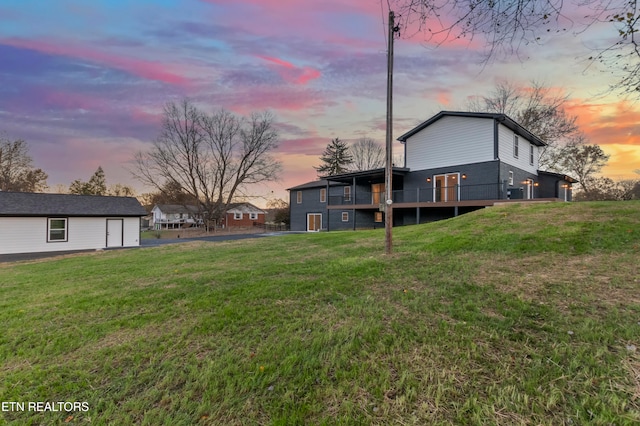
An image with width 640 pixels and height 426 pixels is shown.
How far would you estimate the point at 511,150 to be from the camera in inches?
665

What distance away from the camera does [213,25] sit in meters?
10.2

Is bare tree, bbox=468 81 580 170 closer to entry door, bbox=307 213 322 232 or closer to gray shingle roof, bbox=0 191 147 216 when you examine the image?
entry door, bbox=307 213 322 232

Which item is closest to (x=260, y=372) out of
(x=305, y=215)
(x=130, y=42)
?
(x=130, y=42)

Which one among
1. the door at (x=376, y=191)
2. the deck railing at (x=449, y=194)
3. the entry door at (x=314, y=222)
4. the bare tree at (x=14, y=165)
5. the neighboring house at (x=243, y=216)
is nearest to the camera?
the deck railing at (x=449, y=194)

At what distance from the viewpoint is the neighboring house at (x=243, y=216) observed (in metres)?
48.8

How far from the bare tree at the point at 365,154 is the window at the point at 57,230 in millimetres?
36646

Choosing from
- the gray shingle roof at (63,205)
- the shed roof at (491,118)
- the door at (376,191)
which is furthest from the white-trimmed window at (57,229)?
the shed roof at (491,118)

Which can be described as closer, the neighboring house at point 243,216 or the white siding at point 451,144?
the white siding at point 451,144

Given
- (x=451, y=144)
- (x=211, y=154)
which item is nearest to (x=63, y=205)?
(x=211, y=154)

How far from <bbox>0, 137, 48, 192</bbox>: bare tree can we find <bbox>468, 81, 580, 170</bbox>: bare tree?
51889mm

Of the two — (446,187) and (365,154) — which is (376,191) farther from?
(365,154)

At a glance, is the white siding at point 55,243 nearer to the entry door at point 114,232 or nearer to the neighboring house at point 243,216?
the entry door at point 114,232

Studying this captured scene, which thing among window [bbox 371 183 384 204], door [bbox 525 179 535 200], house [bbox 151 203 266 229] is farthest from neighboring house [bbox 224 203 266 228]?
door [bbox 525 179 535 200]

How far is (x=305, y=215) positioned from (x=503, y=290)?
26.4 meters
